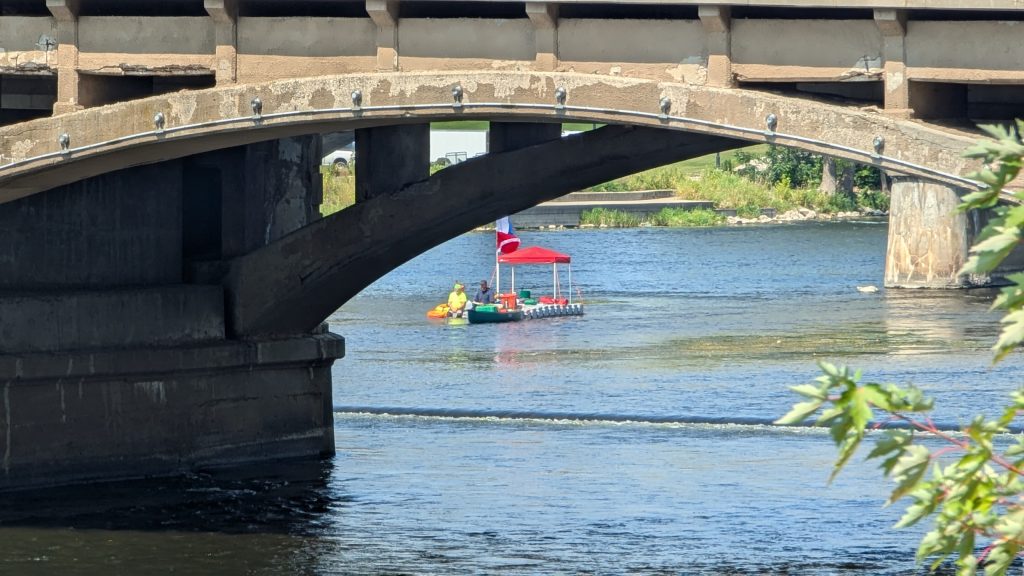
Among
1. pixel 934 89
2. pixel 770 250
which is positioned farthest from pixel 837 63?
pixel 770 250

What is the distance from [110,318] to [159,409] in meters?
1.19

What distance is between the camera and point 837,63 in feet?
48.8

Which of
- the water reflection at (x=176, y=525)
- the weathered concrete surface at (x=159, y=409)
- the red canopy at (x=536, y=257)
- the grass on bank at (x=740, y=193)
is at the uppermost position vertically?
the grass on bank at (x=740, y=193)

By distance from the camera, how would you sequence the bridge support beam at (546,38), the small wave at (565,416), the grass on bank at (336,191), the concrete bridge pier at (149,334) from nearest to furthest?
the bridge support beam at (546,38) < the concrete bridge pier at (149,334) < the small wave at (565,416) < the grass on bank at (336,191)

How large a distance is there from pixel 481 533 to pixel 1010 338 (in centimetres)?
1441

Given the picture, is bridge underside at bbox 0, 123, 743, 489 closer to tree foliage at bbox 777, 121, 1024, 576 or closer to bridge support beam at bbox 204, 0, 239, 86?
bridge support beam at bbox 204, 0, 239, 86

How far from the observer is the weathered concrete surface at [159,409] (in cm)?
2036

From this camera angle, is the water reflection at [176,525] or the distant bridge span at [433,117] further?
the water reflection at [176,525]

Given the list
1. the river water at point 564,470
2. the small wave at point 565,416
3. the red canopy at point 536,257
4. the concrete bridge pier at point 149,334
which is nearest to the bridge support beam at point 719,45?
the river water at point 564,470

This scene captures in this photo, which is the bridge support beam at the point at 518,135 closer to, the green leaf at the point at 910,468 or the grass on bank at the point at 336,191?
the green leaf at the point at 910,468

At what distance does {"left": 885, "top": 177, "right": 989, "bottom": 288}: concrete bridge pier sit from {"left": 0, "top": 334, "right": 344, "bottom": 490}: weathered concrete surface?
32104 millimetres

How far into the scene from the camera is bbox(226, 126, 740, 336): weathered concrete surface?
1970cm

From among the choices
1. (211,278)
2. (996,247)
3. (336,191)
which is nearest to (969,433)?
(996,247)

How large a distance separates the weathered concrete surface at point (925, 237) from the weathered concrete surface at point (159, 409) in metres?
32.1
